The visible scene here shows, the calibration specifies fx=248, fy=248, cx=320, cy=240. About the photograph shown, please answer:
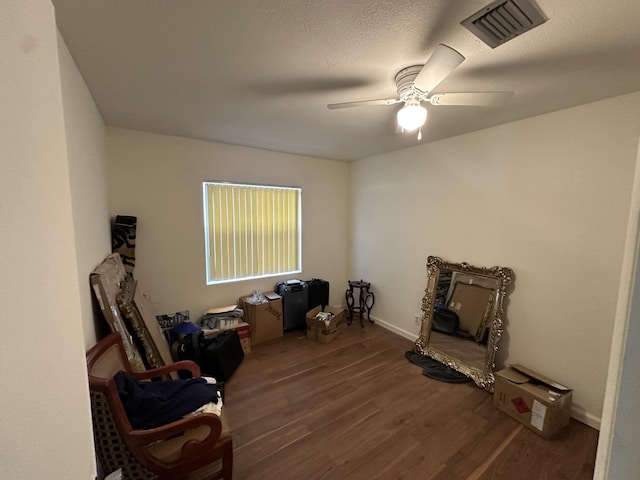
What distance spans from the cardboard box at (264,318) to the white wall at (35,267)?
2.30 metres

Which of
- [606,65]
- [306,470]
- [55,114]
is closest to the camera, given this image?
[55,114]

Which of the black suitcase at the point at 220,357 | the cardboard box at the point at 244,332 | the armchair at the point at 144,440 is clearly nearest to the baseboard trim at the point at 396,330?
the cardboard box at the point at 244,332

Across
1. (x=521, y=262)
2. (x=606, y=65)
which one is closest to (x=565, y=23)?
(x=606, y=65)

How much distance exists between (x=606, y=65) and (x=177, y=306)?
13.0ft

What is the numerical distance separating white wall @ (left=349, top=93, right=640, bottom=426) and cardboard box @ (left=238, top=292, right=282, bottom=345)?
1.81 m

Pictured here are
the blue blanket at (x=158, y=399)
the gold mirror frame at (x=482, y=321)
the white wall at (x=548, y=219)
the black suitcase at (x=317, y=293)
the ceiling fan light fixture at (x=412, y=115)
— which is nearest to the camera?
the blue blanket at (x=158, y=399)

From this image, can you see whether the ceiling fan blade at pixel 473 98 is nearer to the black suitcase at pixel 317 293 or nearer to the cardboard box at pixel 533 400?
the cardboard box at pixel 533 400

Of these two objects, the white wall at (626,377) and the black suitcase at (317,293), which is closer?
the white wall at (626,377)

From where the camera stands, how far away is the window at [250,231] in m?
3.03

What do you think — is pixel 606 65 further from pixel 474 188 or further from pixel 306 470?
pixel 306 470

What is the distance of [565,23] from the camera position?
109 cm

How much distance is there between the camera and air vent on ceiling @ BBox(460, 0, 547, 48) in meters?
0.92

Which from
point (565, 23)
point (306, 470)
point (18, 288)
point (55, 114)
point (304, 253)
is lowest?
point (306, 470)

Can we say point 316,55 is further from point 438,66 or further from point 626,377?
point 626,377
